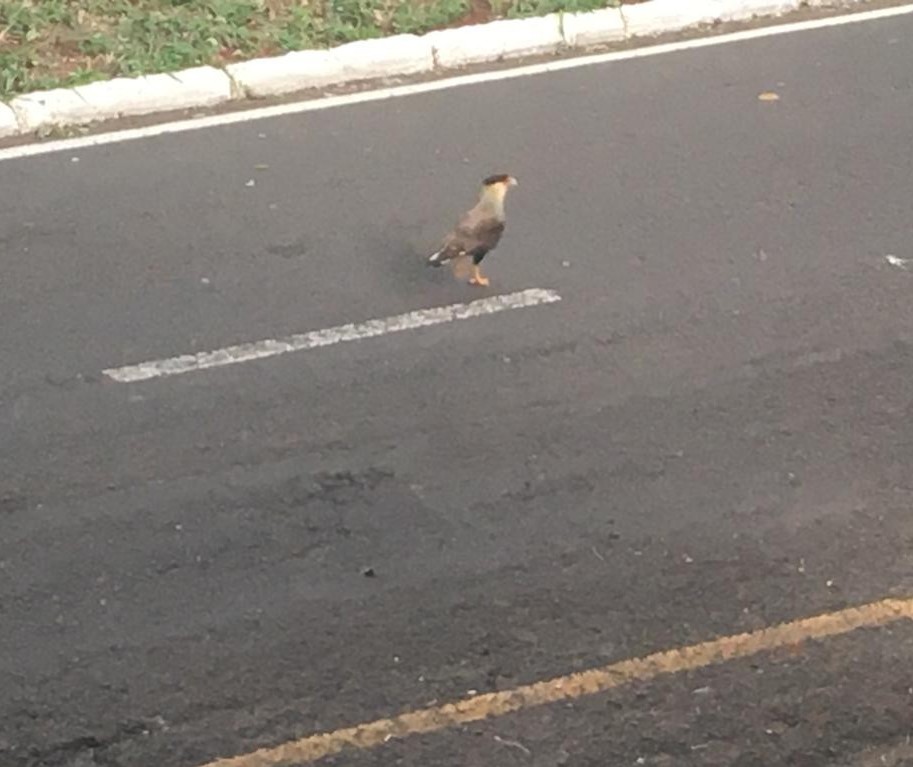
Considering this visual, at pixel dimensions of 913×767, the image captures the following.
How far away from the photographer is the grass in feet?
26.8


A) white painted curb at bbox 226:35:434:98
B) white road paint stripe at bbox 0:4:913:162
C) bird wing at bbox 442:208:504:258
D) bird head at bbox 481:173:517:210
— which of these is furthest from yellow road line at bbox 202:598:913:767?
white painted curb at bbox 226:35:434:98

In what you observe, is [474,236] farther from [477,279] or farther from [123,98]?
[123,98]

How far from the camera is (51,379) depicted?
18.3 ft

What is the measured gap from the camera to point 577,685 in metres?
4.14

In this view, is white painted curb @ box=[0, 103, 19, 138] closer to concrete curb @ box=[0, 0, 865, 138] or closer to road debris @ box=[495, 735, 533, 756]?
concrete curb @ box=[0, 0, 865, 138]

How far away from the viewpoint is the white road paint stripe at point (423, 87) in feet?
24.6

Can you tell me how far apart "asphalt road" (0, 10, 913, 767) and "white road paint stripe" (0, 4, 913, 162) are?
0.50 ft

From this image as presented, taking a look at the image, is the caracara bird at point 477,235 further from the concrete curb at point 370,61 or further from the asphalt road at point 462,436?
the concrete curb at point 370,61

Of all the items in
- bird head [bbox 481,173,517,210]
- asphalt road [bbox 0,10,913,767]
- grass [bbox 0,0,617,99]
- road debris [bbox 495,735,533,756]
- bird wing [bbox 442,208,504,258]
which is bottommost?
road debris [bbox 495,735,533,756]

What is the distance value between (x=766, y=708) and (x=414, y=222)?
3186 millimetres

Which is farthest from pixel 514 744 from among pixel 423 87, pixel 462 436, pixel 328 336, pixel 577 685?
pixel 423 87

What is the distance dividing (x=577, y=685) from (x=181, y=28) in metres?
5.41

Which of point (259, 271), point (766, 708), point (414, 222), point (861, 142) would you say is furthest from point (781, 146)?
point (766, 708)

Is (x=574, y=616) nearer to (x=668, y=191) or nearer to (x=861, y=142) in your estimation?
(x=668, y=191)
